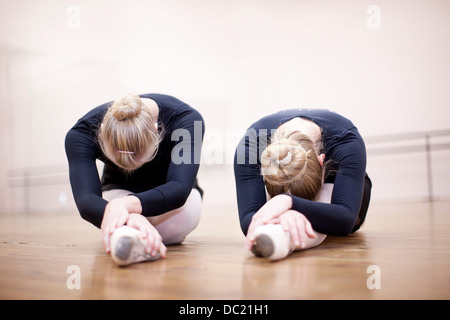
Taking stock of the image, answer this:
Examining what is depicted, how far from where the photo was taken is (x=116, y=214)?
3.06 feet

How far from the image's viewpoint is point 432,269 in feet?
2.63

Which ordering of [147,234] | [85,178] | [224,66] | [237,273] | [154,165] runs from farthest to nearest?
[224,66]
[154,165]
[85,178]
[147,234]
[237,273]

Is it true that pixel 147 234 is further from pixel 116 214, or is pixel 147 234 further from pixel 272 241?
pixel 272 241

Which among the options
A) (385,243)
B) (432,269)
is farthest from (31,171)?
(432,269)

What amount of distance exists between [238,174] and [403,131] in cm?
319

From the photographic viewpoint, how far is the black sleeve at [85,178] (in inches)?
40.6

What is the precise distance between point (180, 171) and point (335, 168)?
43 centimetres

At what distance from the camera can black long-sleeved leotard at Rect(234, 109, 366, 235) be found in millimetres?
1001

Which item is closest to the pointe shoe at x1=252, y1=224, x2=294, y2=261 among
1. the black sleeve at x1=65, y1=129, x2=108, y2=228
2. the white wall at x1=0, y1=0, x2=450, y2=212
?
the black sleeve at x1=65, y1=129, x2=108, y2=228

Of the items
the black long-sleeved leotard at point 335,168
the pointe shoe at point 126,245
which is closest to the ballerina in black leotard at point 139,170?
the pointe shoe at point 126,245

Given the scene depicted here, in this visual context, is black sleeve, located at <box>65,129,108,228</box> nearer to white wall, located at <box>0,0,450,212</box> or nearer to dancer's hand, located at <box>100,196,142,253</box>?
dancer's hand, located at <box>100,196,142,253</box>

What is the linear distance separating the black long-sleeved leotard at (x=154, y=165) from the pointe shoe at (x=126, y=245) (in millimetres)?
151

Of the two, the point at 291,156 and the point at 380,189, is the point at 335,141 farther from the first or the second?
the point at 380,189

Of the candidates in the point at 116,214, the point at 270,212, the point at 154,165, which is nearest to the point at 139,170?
the point at 154,165
